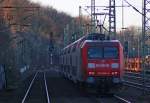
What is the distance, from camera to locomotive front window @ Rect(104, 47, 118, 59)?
1238 inches

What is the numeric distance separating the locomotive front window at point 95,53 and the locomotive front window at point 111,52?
0.92ft

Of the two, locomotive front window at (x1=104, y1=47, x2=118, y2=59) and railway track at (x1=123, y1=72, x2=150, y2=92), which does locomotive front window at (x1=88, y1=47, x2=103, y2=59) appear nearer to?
locomotive front window at (x1=104, y1=47, x2=118, y2=59)

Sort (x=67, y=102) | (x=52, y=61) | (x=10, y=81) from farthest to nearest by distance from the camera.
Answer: (x=52, y=61), (x=10, y=81), (x=67, y=102)

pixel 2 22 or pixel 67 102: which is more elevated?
pixel 2 22

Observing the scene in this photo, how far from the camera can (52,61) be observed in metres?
145

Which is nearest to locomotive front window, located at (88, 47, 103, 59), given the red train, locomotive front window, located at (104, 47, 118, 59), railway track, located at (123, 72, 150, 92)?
the red train

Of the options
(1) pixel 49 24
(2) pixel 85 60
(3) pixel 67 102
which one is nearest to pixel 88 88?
(2) pixel 85 60

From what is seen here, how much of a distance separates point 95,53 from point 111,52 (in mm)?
903

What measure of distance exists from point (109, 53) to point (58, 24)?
11106 cm

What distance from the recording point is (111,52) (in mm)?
31516

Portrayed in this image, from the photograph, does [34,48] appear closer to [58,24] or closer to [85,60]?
[58,24]

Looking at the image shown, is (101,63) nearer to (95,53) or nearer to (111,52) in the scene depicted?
(95,53)

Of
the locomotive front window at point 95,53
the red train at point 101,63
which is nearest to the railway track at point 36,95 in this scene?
the red train at point 101,63

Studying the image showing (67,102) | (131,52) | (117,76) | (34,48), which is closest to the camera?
(67,102)
